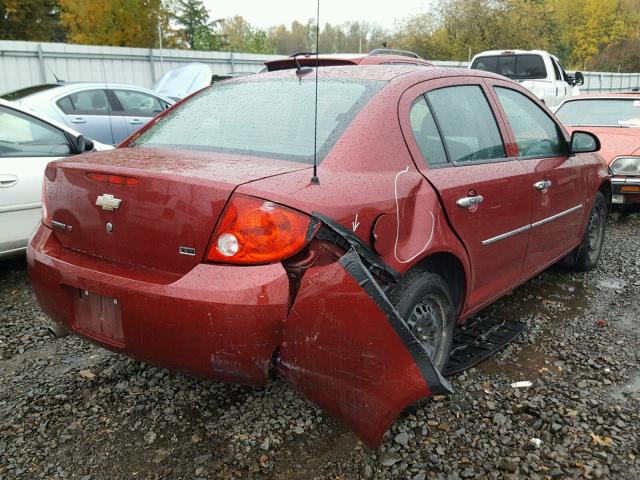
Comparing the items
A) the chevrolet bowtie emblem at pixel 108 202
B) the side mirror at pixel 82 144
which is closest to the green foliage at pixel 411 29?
the chevrolet bowtie emblem at pixel 108 202

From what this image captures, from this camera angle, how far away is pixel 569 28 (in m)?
50.4

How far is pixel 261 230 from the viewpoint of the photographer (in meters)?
2.12

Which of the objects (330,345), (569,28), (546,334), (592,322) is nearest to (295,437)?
(330,345)

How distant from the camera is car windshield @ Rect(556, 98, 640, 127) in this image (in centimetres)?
784

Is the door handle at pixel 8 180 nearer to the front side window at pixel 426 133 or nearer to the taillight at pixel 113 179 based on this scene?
the taillight at pixel 113 179

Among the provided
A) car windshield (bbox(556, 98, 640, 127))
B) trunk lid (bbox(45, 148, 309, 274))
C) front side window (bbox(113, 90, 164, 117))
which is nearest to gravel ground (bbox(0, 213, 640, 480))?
trunk lid (bbox(45, 148, 309, 274))

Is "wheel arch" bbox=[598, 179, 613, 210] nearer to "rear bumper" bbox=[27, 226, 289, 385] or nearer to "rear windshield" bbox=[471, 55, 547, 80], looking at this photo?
"rear bumper" bbox=[27, 226, 289, 385]

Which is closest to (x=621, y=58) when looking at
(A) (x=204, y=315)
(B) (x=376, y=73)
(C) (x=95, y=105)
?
(C) (x=95, y=105)

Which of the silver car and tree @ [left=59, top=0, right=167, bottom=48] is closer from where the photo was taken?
the silver car

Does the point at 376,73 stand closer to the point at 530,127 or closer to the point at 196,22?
the point at 530,127

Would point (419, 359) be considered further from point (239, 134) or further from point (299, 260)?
point (239, 134)

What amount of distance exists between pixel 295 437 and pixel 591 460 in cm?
124

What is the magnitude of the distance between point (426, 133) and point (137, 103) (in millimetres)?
7904

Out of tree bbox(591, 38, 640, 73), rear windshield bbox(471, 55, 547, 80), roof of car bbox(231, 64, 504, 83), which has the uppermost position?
tree bbox(591, 38, 640, 73)
